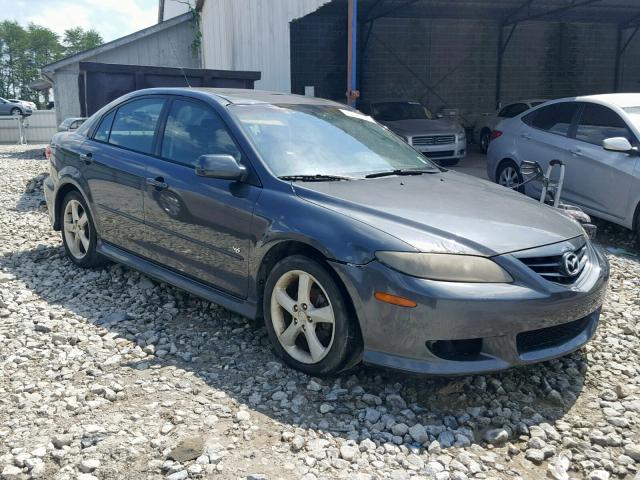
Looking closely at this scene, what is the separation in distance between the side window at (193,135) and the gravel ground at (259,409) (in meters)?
1.16

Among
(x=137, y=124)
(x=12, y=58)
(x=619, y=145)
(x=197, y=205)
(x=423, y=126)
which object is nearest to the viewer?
(x=197, y=205)

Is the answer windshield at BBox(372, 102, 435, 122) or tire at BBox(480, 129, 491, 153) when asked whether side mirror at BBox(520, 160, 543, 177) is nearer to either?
windshield at BBox(372, 102, 435, 122)

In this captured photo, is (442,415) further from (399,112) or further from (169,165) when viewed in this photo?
(399,112)

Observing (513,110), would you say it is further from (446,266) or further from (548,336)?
(446,266)

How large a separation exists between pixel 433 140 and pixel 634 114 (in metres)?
6.51

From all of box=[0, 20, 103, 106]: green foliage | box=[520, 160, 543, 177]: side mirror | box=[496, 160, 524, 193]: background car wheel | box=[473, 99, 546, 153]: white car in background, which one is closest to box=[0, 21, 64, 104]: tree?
box=[0, 20, 103, 106]: green foliage

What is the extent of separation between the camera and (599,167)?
6.92 m

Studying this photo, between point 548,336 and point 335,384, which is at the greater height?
point 548,336

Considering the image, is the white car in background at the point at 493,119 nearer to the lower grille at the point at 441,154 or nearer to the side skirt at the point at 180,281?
the lower grille at the point at 441,154

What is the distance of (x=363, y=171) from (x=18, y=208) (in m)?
6.46

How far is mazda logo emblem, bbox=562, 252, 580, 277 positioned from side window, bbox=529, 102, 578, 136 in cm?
460

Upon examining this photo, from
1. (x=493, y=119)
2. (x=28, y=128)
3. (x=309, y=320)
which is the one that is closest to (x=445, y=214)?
(x=309, y=320)

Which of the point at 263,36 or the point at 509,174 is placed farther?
the point at 263,36

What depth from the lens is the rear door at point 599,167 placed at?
6.65m
